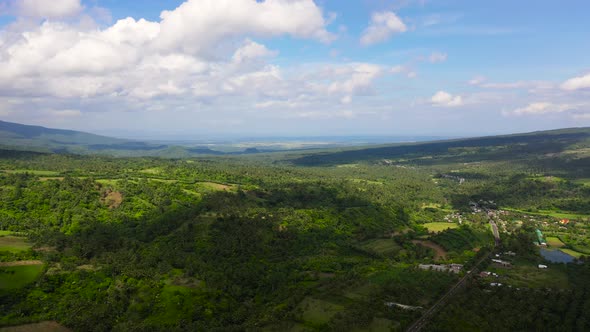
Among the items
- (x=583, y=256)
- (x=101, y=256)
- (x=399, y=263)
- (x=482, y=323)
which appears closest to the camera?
(x=482, y=323)

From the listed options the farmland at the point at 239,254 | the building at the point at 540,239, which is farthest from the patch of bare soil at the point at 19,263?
the building at the point at 540,239

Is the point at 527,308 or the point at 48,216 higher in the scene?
the point at 48,216

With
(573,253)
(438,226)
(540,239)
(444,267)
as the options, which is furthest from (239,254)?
(573,253)

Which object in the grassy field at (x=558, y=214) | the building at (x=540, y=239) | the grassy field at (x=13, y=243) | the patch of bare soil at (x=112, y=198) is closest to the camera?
the grassy field at (x=13, y=243)

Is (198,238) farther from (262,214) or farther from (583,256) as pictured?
(583,256)

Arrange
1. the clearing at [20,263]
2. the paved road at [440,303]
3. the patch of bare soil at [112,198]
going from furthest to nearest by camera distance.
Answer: the patch of bare soil at [112,198] < the clearing at [20,263] < the paved road at [440,303]

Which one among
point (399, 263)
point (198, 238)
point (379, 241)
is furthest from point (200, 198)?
point (399, 263)

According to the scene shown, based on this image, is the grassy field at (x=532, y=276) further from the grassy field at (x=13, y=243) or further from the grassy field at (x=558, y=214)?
the grassy field at (x=13, y=243)

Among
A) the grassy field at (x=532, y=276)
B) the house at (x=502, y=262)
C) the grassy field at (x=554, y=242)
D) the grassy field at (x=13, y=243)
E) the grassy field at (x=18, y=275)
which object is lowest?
the grassy field at (x=554, y=242)
